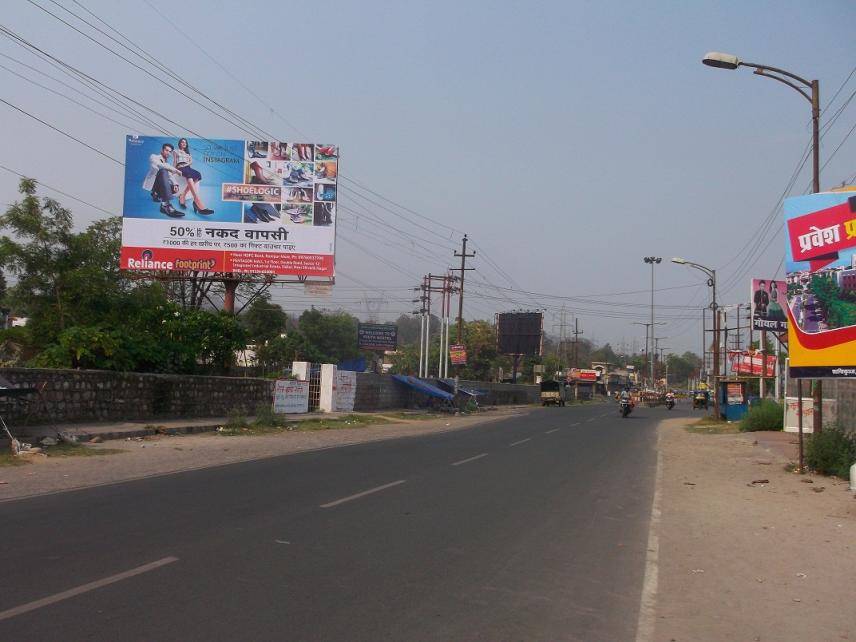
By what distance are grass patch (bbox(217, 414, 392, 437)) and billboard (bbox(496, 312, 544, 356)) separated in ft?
162

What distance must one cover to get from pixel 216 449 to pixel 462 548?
39.9ft

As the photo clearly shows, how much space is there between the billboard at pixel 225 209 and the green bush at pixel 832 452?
2257cm

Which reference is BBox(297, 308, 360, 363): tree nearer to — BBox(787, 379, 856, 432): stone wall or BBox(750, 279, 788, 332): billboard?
BBox(750, 279, 788, 332): billboard

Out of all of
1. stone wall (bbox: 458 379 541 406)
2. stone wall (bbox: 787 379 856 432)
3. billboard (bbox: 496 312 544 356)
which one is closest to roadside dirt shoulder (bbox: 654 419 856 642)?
stone wall (bbox: 787 379 856 432)

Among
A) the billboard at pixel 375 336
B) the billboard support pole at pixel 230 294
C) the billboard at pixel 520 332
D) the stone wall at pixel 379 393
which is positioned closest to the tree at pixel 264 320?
the stone wall at pixel 379 393

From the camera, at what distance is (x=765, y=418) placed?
105 ft

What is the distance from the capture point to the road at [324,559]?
5.66 meters

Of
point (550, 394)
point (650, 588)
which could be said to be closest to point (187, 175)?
point (650, 588)

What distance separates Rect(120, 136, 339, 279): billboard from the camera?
33.3 m

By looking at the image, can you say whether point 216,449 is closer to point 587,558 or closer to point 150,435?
point 150,435

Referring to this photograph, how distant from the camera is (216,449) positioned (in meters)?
19.2

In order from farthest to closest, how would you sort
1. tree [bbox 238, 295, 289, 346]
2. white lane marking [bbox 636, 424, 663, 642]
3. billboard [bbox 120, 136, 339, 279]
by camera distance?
tree [bbox 238, 295, 289, 346] < billboard [bbox 120, 136, 339, 279] < white lane marking [bbox 636, 424, 663, 642]

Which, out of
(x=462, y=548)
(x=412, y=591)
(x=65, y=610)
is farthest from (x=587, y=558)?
(x=65, y=610)

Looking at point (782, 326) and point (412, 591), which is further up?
point (782, 326)
